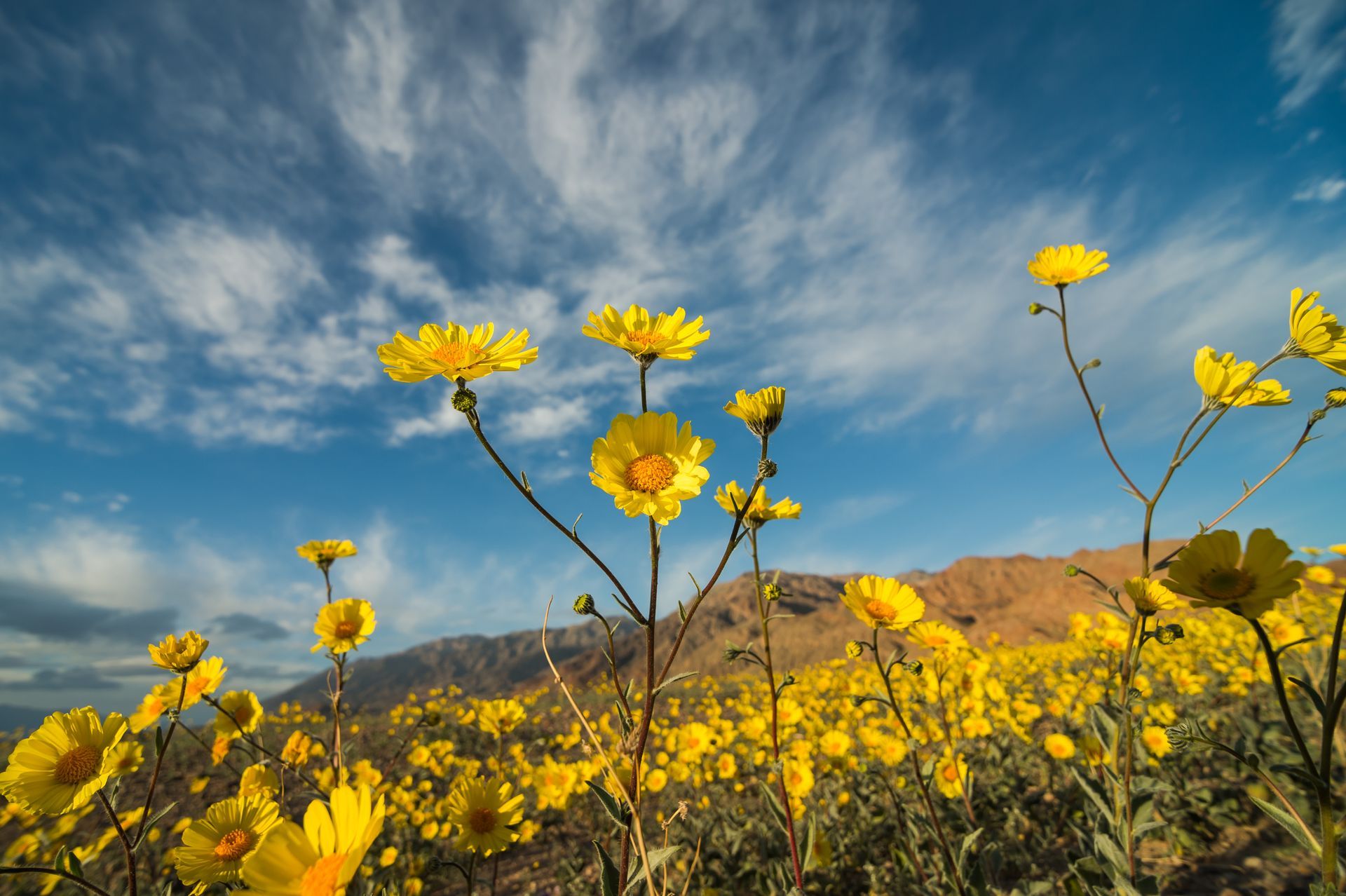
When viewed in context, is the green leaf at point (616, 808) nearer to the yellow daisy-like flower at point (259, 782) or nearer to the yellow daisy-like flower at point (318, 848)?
the yellow daisy-like flower at point (318, 848)

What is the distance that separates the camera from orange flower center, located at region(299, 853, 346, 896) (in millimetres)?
1079

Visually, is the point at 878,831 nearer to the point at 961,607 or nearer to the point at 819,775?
the point at 819,775

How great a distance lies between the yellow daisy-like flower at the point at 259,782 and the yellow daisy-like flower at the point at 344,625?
51cm

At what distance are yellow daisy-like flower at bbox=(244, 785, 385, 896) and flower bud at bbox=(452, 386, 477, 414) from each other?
2.63ft

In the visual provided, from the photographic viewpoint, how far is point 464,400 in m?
1.16

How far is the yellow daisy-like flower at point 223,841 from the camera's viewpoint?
149 cm

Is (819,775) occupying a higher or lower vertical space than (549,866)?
higher

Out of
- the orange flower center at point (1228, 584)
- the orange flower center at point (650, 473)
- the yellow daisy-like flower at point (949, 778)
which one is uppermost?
the orange flower center at point (650, 473)

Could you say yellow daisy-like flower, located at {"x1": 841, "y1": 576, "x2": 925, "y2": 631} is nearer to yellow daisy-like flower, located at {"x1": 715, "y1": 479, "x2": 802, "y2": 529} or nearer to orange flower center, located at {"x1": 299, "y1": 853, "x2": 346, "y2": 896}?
yellow daisy-like flower, located at {"x1": 715, "y1": 479, "x2": 802, "y2": 529}

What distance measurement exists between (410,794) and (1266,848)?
6.58 m

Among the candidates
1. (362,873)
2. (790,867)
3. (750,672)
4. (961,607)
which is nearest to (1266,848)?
(790,867)

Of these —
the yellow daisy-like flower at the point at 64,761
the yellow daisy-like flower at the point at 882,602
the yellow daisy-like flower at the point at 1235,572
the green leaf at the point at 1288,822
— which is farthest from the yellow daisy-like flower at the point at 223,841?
the green leaf at the point at 1288,822

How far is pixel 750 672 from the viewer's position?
15.8 meters

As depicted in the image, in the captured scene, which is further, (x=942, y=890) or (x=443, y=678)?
(x=443, y=678)
